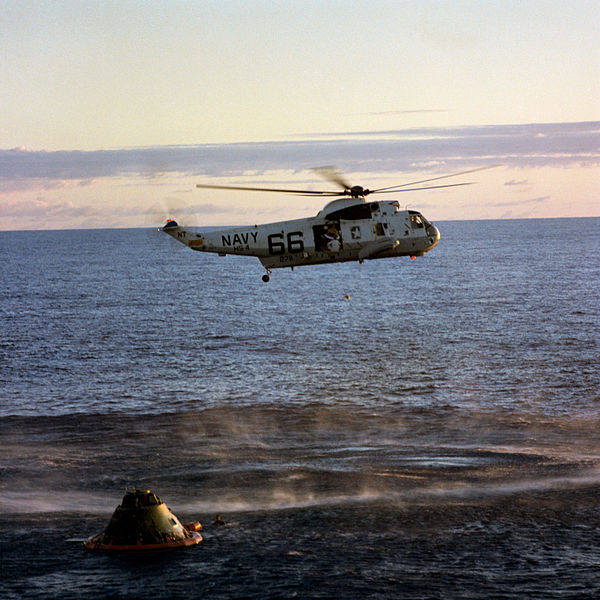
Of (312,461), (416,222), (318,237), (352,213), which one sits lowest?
(312,461)

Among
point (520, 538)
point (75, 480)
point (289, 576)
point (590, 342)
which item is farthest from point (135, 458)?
point (590, 342)

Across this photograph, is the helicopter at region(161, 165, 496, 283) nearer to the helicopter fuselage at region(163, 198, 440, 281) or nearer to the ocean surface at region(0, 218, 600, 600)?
the helicopter fuselage at region(163, 198, 440, 281)

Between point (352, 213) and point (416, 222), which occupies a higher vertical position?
point (352, 213)

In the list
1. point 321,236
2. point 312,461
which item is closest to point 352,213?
point 321,236

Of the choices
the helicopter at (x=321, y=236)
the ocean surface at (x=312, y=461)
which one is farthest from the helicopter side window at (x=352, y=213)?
the ocean surface at (x=312, y=461)

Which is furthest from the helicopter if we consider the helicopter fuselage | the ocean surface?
the ocean surface

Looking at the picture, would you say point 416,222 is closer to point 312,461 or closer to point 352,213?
point 352,213

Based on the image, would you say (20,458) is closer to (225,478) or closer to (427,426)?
(225,478)

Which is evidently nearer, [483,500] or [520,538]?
[520,538]
